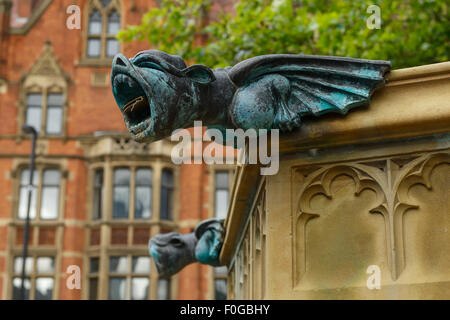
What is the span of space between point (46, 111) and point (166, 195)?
15.4ft

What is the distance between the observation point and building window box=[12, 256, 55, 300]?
2234cm

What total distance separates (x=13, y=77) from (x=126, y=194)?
5524 millimetres

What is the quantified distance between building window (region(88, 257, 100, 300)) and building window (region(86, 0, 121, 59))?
6.67m

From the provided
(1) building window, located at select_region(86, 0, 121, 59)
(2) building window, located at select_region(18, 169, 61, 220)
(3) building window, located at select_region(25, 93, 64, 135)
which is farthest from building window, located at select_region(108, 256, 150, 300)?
(1) building window, located at select_region(86, 0, 121, 59)

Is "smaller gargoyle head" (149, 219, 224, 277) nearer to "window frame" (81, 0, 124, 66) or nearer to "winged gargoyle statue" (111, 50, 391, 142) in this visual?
"winged gargoyle statue" (111, 50, 391, 142)

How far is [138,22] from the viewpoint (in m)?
25.2

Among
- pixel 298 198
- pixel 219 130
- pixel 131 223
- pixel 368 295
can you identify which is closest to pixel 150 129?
pixel 219 130

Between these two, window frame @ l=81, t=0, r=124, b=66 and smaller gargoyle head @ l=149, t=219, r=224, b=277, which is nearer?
smaller gargoyle head @ l=149, t=219, r=224, b=277

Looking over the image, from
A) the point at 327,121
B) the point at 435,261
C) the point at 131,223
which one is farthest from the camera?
the point at 131,223

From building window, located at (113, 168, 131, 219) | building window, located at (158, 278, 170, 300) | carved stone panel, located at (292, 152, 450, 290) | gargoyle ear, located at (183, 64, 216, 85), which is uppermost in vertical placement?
building window, located at (113, 168, 131, 219)

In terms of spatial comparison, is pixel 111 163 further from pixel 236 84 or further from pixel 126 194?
pixel 236 84

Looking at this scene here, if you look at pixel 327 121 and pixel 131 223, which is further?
pixel 131 223

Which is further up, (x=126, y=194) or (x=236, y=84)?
(x=126, y=194)

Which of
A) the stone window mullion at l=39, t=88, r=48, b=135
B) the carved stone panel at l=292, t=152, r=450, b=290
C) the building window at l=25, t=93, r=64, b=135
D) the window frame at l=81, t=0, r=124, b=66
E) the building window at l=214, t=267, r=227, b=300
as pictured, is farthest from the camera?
the window frame at l=81, t=0, r=124, b=66
